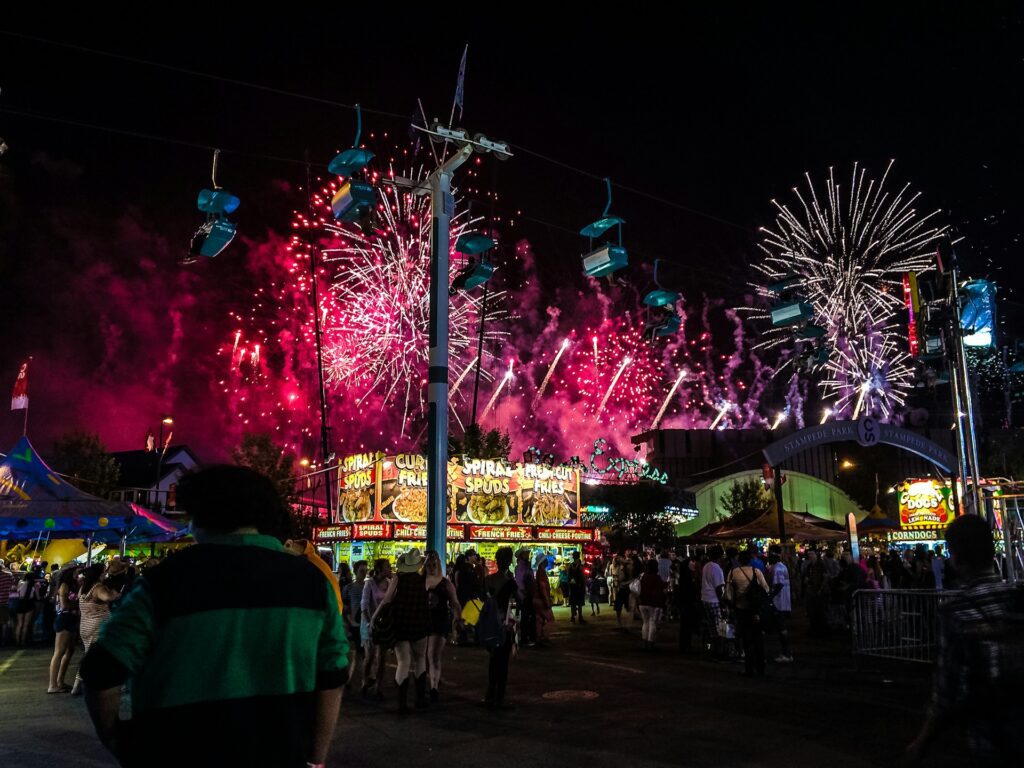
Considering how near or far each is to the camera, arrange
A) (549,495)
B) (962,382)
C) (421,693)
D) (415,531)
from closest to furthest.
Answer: (421,693), (962,382), (415,531), (549,495)

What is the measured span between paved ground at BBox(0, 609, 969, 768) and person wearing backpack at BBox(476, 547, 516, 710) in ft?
0.94

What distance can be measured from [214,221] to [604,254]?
6260 mm

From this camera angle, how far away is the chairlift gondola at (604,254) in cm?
1395

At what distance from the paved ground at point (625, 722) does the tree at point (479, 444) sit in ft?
75.7

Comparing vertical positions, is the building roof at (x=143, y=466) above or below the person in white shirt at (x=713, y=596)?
above

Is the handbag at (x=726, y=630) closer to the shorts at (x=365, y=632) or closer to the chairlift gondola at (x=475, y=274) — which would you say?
the shorts at (x=365, y=632)

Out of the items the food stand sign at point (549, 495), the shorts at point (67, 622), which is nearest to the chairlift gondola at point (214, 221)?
the shorts at point (67, 622)

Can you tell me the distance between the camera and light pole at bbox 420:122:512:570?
14.0 meters

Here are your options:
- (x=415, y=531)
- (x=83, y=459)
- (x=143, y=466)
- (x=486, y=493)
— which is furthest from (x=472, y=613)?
(x=143, y=466)

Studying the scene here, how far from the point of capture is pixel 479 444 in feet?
127

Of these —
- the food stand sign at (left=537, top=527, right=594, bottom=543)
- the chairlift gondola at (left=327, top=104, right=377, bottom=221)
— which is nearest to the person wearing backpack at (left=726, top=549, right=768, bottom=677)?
the chairlift gondola at (left=327, top=104, right=377, bottom=221)

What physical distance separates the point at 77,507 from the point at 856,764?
56.3ft

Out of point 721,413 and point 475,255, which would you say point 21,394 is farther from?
point 721,413

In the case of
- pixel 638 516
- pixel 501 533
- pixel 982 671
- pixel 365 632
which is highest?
pixel 638 516
